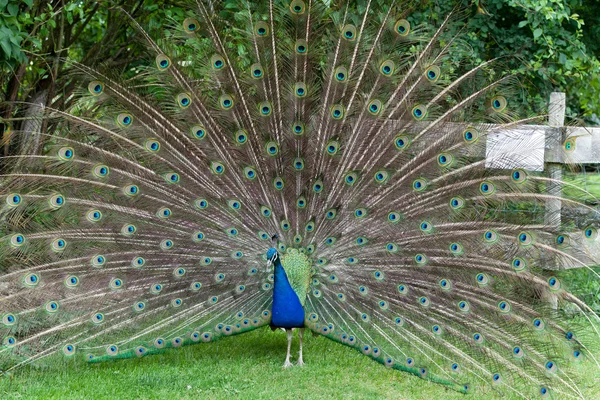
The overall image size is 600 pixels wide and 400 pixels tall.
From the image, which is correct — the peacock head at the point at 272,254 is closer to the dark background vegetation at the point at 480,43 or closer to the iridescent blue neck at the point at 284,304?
the iridescent blue neck at the point at 284,304

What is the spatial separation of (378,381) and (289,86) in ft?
7.32

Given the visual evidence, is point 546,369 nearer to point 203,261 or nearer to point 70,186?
point 203,261

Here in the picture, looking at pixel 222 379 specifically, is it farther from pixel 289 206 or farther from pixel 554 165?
pixel 554 165

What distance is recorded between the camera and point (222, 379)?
507 centimetres

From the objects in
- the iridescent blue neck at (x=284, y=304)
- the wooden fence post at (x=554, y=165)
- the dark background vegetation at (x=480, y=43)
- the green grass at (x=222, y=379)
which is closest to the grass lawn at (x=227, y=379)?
the green grass at (x=222, y=379)

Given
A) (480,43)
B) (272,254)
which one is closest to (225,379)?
(272,254)

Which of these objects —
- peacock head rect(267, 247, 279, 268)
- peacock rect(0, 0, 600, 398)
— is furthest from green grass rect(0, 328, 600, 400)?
peacock head rect(267, 247, 279, 268)

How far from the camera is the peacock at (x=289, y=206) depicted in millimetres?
4816

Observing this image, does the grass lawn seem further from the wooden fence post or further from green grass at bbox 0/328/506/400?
the wooden fence post

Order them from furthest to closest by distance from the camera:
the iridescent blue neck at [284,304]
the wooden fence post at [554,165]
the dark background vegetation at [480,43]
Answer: the dark background vegetation at [480,43] → the iridescent blue neck at [284,304] → the wooden fence post at [554,165]

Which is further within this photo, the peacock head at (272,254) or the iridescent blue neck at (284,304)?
the iridescent blue neck at (284,304)

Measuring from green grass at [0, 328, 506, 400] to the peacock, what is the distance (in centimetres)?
19

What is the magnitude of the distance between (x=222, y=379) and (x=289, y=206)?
135cm

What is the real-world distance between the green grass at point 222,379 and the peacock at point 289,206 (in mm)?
193
